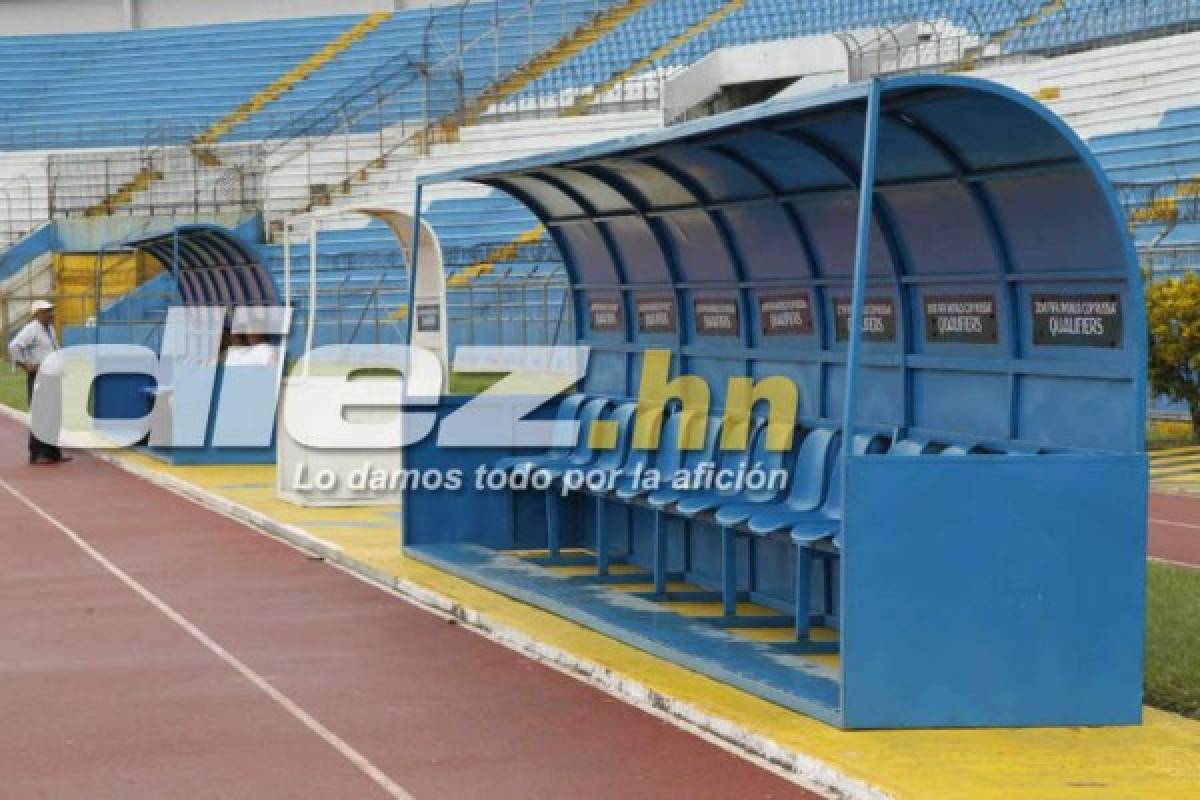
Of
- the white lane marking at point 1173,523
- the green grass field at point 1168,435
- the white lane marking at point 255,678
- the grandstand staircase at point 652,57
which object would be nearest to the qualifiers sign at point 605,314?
the white lane marking at point 255,678

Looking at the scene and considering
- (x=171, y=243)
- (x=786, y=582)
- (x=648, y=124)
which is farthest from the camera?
(x=648, y=124)

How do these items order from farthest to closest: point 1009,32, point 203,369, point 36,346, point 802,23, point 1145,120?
point 802,23 < point 1009,32 < point 1145,120 < point 36,346 < point 203,369

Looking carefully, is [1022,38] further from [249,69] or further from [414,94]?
[249,69]

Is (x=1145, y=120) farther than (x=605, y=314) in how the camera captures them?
Yes

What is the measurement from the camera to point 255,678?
11.4m

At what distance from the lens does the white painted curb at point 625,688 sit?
8672 millimetres

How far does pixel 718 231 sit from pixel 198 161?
42.4 metres

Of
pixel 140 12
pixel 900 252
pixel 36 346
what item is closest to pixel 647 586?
pixel 900 252

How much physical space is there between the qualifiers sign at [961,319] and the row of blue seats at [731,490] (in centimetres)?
54

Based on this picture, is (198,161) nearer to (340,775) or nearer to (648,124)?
(648,124)

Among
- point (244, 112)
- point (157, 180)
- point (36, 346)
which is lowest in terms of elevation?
point (36, 346)

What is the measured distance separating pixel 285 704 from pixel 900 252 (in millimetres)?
3947

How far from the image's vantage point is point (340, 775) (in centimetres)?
902

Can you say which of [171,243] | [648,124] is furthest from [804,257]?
[648,124]
